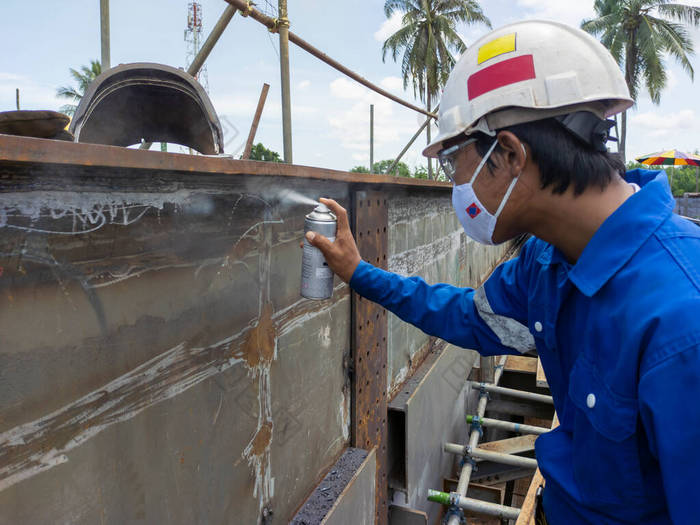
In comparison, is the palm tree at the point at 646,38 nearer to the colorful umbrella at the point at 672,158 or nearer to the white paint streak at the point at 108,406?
the colorful umbrella at the point at 672,158

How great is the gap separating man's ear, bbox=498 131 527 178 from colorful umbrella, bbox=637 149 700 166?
2817 centimetres

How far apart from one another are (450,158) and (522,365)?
6238mm

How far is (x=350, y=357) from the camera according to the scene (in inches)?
120

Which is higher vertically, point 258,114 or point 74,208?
point 258,114

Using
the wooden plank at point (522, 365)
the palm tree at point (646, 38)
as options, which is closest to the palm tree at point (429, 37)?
the palm tree at point (646, 38)

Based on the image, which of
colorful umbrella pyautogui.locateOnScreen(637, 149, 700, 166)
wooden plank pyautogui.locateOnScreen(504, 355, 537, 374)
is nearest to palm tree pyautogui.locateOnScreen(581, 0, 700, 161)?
colorful umbrella pyautogui.locateOnScreen(637, 149, 700, 166)

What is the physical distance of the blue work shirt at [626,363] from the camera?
3.88 ft

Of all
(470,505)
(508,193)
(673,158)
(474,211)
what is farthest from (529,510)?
(673,158)

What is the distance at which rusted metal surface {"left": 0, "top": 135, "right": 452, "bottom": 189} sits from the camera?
990 millimetres

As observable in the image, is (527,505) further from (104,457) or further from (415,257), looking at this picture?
(104,457)

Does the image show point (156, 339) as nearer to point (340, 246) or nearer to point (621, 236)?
point (340, 246)

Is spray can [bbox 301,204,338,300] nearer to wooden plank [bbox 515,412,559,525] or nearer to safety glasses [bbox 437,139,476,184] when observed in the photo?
safety glasses [bbox 437,139,476,184]

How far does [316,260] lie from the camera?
2.06 metres

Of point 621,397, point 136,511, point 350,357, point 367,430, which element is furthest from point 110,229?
point 367,430
